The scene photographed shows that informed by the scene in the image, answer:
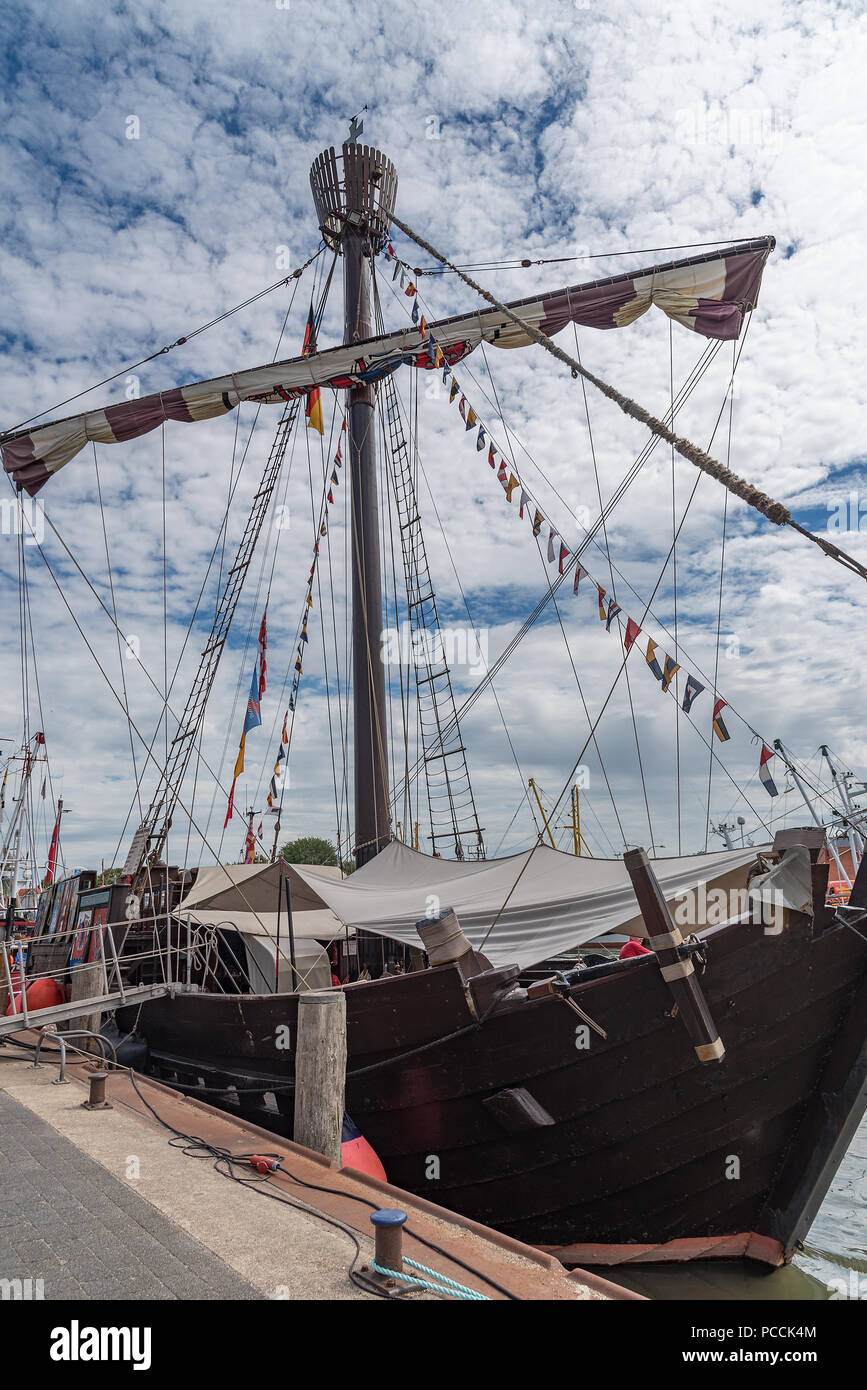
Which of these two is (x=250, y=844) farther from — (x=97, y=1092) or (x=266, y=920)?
(x=97, y=1092)

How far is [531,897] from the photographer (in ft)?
27.8

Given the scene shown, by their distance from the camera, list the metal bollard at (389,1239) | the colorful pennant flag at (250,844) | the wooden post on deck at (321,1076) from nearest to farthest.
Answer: the metal bollard at (389,1239), the wooden post on deck at (321,1076), the colorful pennant flag at (250,844)

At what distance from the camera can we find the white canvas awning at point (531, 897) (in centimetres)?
745

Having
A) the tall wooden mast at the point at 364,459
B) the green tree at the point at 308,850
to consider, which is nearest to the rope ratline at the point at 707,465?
the tall wooden mast at the point at 364,459

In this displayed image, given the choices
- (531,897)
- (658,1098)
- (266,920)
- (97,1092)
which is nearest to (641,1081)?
(658,1098)

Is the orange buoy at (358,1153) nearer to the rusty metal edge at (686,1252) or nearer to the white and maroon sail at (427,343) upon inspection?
the rusty metal edge at (686,1252)

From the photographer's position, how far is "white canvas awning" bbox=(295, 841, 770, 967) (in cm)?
745

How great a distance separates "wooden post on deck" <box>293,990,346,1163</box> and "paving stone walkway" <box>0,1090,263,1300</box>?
160 centimetres

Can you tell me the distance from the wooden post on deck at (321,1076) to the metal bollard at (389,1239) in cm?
269

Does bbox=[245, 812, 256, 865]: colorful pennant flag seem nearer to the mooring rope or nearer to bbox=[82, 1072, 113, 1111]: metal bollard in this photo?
bbox=[82, 1072, 113, 1111]: metal bollard

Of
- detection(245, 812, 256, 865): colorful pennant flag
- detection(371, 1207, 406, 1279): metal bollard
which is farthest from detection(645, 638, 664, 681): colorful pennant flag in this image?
detection(245, 812, 256, 865): colorful pennant flag

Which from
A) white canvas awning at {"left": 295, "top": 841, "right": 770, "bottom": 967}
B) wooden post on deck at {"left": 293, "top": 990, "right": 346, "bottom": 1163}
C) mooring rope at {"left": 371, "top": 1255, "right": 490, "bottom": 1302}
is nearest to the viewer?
mooring rope at {"left": 371, "top": 1255, "right": 490, "bottom": 1302}

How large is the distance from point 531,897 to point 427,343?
403 inches
